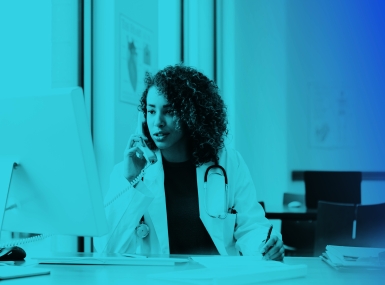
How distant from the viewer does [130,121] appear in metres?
2.94

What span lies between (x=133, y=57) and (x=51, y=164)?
1944 millimetres

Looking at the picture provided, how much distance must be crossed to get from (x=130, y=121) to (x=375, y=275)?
1.94 m

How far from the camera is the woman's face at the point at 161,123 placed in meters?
1.90

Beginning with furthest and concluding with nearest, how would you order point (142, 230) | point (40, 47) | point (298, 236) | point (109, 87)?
point (298, 236), point (109, 87), point (40, 47), point (142, 230)

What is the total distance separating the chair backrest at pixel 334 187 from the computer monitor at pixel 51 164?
2.60 metres

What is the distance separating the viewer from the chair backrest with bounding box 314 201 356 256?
2.80 m

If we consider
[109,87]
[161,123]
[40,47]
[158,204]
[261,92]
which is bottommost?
[158,204]

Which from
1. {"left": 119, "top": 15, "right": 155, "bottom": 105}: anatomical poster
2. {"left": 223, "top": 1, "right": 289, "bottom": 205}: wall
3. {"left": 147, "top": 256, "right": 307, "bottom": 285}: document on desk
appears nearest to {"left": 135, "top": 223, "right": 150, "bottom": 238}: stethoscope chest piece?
{"left": 147, "top": 256, "right": 307, "bottom": 285}: document on desk

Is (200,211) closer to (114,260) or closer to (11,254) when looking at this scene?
(114,260)

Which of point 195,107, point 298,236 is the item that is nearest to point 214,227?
point 195,107

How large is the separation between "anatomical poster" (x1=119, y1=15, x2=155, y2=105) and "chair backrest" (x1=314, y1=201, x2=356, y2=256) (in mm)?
1247

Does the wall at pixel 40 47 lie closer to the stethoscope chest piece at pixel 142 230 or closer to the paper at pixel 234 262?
the stethoscope chest piece at pixel 142 230

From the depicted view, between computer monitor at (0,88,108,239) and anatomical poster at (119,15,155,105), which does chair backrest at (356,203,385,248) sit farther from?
computer monitor at (0,88,108,239)

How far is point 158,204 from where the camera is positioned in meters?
1.89
